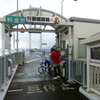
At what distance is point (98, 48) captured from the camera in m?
3.65

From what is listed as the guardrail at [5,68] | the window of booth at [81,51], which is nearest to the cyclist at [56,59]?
the window of booth at [81,51]

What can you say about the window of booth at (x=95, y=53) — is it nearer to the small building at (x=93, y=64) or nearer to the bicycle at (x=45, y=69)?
the small building at (x=93, y=64)

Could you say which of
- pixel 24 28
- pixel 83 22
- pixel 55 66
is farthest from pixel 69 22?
pixel 24 28

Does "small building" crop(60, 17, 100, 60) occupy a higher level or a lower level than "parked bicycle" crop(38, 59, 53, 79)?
higher

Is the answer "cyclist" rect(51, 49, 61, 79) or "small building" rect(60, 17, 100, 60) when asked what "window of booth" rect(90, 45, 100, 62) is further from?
"cyclist" rect(51, 49, 61, 79)

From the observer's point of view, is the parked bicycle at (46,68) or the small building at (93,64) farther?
the parked bicycle at (46,68)

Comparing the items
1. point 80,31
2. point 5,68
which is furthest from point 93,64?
point 5,68

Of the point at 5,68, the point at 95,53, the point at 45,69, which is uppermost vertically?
the point at 95,53

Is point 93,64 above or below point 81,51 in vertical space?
below

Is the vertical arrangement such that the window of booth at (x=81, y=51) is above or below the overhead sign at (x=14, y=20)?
below

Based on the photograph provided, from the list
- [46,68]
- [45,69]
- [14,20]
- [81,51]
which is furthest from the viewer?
[46,68]

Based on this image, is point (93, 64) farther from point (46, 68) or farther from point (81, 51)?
point (46, 68)

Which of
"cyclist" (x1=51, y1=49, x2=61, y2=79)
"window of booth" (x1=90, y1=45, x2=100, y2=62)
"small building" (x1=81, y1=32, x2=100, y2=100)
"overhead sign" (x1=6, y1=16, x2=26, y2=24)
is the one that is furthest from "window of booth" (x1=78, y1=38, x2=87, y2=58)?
"overhead sign" (x1=6, y1=16, x2=26, y2=24)

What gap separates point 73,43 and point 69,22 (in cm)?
121
